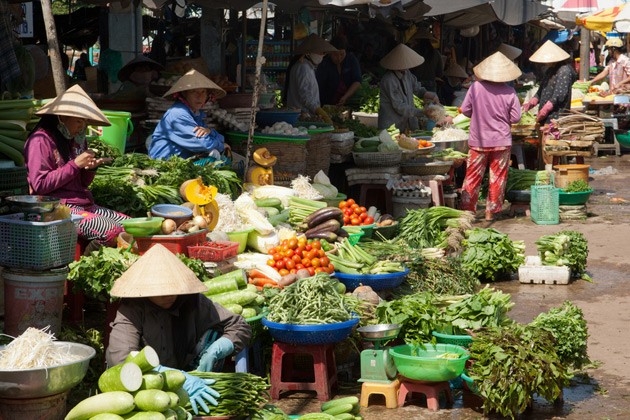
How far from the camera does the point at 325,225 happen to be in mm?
9578

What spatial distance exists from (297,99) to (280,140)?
2995 mm

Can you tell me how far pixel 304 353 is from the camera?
7195mm

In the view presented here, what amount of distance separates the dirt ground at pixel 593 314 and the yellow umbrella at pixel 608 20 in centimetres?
899

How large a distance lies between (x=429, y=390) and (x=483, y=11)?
1391 cm

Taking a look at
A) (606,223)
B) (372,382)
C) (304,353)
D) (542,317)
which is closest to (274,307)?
(304,353)

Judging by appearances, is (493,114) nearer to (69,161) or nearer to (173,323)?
(69,161)

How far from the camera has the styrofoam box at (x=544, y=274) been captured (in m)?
10.7

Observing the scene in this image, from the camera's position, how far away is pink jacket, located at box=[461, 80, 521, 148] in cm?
1373

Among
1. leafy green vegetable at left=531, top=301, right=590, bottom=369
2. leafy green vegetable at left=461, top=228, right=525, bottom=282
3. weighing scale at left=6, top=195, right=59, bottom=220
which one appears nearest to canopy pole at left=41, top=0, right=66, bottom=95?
weighing scale at left=6, top=195, right=59, bottom=220

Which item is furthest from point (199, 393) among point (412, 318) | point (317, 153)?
point (317, 153)

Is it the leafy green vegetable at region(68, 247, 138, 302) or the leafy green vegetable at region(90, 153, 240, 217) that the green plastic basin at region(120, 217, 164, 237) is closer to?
the leafy green vegetable at region(68, 247, 138, 302)

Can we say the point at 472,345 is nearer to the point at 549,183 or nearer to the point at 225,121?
the point at 225,121

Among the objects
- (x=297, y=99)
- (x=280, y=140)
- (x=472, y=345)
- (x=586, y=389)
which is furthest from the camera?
Result: (x=297, y=99)

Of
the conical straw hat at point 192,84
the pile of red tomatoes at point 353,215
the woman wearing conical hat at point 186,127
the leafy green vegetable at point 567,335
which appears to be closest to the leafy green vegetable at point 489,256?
the pile of red tomatoes at point 353,215
